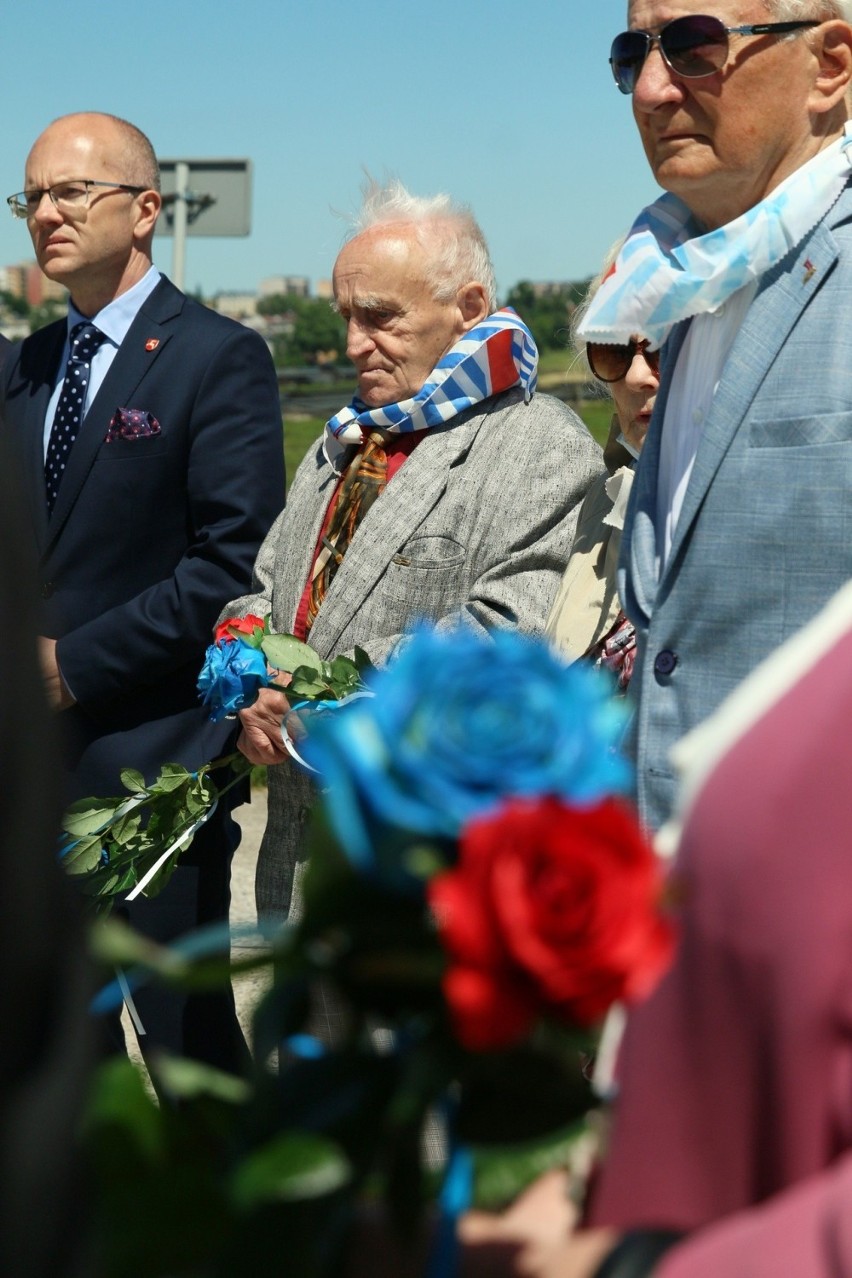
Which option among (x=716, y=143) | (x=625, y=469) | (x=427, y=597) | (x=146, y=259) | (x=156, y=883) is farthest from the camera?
(x=146, y=259)

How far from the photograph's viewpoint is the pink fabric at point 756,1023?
1104 millimetres

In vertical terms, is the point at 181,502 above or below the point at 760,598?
below

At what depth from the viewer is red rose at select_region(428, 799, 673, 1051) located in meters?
0.92

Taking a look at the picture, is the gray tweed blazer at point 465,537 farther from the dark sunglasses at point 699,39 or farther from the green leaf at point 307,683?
the dark sunglasses at point 699,39

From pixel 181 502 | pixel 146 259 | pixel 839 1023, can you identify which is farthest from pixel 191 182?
pixel 839 1023

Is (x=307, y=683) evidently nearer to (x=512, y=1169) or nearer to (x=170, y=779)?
(x=170, y=779)

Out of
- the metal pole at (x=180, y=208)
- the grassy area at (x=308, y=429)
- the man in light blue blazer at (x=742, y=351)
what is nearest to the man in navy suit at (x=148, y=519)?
the man in light blue blazer at (x=742, y=351)

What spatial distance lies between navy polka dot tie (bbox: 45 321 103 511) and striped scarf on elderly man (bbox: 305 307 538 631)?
2.83 feet

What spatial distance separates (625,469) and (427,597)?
1.85ft

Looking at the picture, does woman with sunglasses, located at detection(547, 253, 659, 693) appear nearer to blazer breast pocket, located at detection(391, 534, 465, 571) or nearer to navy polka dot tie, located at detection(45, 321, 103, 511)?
blazer breast pocket, located at detection(391, 534, 465, 571)

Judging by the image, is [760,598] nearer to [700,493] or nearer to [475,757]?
[700,493]

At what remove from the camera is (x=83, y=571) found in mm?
4164

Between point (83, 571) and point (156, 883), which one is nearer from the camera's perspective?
point (156, 883)

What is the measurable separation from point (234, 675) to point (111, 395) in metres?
1.12
